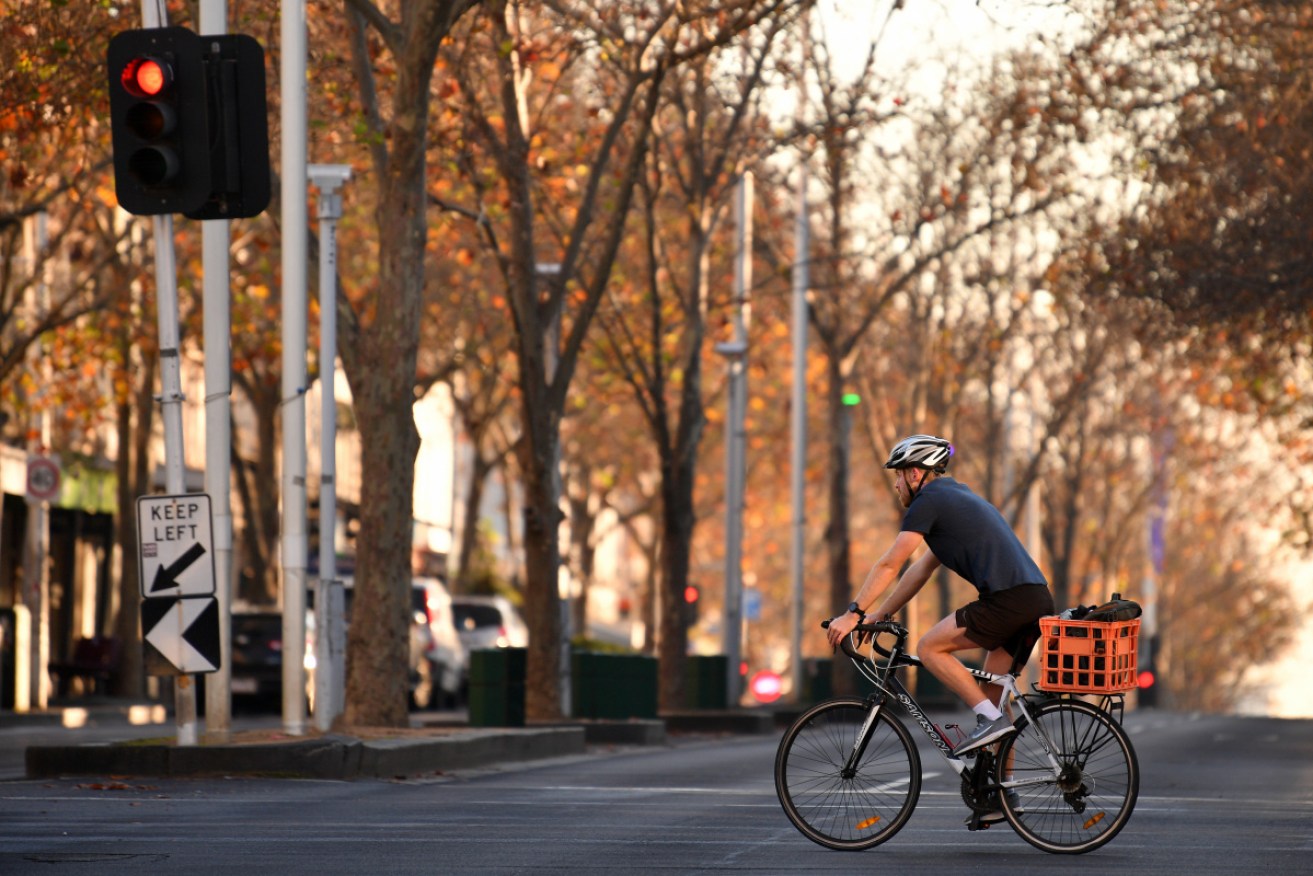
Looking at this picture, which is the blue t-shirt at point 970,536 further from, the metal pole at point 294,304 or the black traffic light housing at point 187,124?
the metal pole at point 294,304

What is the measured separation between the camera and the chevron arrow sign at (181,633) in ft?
48.4

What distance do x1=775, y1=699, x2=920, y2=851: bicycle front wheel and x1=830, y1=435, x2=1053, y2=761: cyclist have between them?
29cm

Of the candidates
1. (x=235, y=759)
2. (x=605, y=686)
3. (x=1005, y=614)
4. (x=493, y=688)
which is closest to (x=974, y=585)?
(x=1005, y=614)

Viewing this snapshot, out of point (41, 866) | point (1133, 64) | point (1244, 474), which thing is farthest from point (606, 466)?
point (41, 866)

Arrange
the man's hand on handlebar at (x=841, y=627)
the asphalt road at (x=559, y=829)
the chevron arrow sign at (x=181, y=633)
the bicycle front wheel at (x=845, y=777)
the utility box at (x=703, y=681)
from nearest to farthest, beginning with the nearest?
the asphalt road at (x=559, y=829) → the man's hand on handlebar at (x=841, y=627) → the bicycle front wheel at (x=845, y=777) → the chevron arrow sign at (x=181, y=633) → the utility box at (x=703, y=681)

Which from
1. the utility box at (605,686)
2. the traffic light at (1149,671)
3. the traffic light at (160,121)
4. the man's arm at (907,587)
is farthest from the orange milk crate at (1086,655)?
the traffic light at (1149,671)

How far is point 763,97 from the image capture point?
1197 inches

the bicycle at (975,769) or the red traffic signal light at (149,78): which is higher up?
the red traffic signal light at (149,78)

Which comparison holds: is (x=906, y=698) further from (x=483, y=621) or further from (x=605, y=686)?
(x=483, y=621)

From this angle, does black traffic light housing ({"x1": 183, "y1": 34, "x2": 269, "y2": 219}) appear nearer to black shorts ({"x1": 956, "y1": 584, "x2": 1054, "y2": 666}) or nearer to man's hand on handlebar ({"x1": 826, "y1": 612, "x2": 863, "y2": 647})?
man's hand on handlebar ({"x1": 826, "y1": 612, "x2": 863, "y2": 647})

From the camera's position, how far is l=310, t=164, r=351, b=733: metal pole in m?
18.7

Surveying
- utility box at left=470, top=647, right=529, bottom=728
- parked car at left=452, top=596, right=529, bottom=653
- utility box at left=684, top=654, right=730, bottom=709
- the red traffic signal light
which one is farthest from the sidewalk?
parked car at left=452, top=596, right=529, bottom=653

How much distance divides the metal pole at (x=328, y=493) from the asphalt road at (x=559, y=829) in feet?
5.33

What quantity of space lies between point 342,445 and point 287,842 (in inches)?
2133
